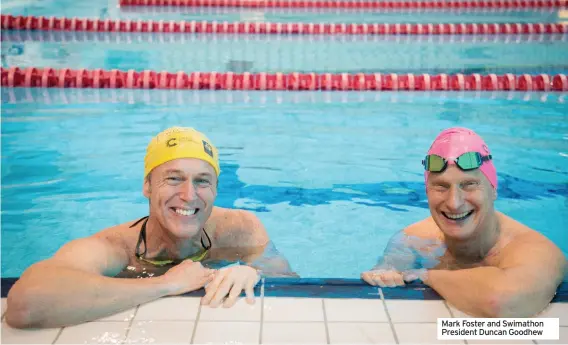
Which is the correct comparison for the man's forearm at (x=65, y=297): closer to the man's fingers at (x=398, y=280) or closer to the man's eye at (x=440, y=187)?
the man's fingers at (x=398, y=280)

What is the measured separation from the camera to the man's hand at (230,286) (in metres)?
2.80

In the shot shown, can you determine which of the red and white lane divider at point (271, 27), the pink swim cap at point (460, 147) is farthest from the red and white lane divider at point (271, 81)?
the pink swim cap at point (460, 147)

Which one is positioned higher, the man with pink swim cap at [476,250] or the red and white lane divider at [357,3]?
the red and white lane divider at [357,3]

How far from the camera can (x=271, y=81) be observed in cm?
790

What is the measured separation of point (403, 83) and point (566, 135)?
6.40 ft

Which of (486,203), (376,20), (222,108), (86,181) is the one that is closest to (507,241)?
(486,203)

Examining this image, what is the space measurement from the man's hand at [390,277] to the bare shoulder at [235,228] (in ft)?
3.16

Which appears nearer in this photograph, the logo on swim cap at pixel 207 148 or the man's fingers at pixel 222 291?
the man's fingers at pixel 222 291

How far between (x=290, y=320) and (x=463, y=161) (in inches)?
41.9

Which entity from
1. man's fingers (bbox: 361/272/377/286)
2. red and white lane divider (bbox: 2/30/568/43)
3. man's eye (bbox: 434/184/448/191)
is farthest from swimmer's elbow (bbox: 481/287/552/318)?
→ red and white lane divider (bbox: 2/30/568/43)

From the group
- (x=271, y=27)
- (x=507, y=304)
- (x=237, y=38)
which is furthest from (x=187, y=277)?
(x=271, y=27)

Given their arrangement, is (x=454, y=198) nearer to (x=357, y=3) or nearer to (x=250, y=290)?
(x=250, y=290)

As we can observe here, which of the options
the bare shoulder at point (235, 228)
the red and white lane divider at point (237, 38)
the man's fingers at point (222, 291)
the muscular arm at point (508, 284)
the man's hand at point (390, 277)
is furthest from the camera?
the red and white lane divider at point (237, 38)

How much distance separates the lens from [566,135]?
6.48 m
